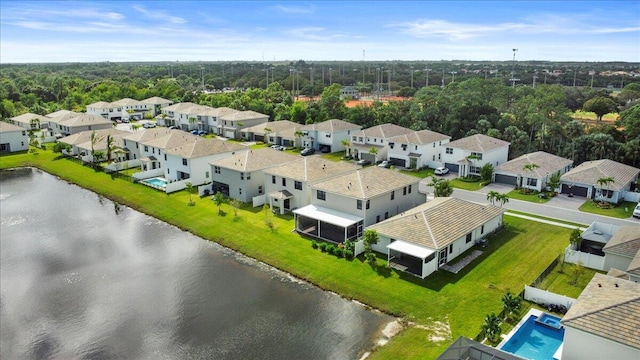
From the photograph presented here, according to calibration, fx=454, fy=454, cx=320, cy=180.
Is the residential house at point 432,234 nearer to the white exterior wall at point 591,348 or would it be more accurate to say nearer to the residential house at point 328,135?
the white exterior wall at point 591,348

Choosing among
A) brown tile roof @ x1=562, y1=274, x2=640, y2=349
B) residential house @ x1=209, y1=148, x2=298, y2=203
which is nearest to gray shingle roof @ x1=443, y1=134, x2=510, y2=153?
residential house @ x1=209, y1=148, x2=298, y2=203

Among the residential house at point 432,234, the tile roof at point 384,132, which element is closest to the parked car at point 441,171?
the tile roof at point 384,132

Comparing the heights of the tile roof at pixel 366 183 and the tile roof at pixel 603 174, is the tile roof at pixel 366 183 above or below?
above

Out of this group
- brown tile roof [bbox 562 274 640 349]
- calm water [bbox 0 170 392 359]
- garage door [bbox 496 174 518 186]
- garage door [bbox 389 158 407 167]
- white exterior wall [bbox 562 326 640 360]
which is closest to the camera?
white exterior wall [bbox 562 326 640 360]

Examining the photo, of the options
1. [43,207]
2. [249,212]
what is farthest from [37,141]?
[249,212]

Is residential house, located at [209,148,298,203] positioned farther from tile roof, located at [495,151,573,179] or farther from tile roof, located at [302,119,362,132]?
tile roof, located at [495,151,573,179]

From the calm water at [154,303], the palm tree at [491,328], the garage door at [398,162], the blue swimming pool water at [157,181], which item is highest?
the garage door at [398,162]

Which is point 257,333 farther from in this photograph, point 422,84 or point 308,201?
point 422,84

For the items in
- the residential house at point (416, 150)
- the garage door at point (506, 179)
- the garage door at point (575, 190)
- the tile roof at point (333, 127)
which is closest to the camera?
the garage door at point (575, 190)
